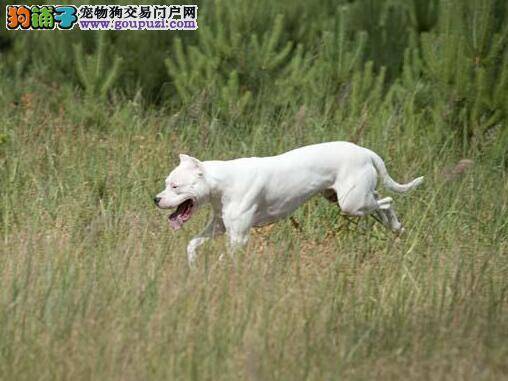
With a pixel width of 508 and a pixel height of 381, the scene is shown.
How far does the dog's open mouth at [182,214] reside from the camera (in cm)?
617

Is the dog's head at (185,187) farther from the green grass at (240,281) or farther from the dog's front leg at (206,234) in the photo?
the green grass at (240,281)

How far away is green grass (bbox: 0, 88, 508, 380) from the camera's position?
478 cm

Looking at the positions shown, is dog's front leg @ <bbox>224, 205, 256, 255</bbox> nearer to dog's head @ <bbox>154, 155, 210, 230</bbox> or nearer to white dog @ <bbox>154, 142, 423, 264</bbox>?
white dog @ <bbox>154, 142, 423, 264</bbox>

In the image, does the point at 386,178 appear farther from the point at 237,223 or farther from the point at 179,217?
the point at 179,217

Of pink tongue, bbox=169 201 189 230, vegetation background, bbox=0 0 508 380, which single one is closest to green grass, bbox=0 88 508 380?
vegetation background, bbox=0 0 508 380

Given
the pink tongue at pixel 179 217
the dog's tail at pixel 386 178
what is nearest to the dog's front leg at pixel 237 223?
the pink tongue at pixel 179 217

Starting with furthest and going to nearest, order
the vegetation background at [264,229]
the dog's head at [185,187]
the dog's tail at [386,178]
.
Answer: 1. the dog's tail at [386,178]
2. the dog's head at [185,187]
3. the vegetation background at [264,229]

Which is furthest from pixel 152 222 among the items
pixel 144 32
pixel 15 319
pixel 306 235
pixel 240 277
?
pixel 144 32

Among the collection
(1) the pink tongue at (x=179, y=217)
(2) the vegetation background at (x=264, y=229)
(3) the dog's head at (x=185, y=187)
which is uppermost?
(3) the dog's head at (x=185, y=187)

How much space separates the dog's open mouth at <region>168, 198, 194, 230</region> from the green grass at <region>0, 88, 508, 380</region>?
17 cm

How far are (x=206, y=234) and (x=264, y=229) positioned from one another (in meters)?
0.89

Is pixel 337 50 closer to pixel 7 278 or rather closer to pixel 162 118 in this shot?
pixel 162 118

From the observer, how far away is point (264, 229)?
23.4 feet

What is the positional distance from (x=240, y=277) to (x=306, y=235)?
5.15 feet
